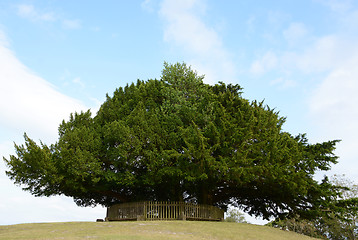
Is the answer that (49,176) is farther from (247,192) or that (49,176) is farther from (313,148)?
(313,148)

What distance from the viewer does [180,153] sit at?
25.7 metres

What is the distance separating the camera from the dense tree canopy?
25.8 m

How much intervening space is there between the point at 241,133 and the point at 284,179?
4.94 m

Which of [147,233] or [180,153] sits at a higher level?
[180,153]

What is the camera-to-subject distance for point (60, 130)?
3133 centimetres

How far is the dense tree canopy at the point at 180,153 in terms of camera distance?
25.8 m

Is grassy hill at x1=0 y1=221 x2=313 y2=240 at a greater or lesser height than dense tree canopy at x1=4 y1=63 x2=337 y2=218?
lesser

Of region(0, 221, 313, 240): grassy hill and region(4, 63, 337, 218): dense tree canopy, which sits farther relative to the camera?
region(4, 63, 337, 218): dense tree canopy

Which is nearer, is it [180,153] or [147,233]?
[147,233]

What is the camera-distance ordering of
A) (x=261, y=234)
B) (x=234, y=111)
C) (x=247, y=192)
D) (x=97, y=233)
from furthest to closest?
(x=247, y=192) → (x=234, y=111) → (x=261, y=234) → (x=97, y=233)

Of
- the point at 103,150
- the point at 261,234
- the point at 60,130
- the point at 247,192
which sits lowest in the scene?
the point at 261,234

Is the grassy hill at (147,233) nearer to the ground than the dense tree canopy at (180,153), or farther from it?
nearer to the ground

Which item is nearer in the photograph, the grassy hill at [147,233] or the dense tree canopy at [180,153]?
the grassy hill at [147,233]

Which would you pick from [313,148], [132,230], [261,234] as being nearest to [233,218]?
[313,148]
